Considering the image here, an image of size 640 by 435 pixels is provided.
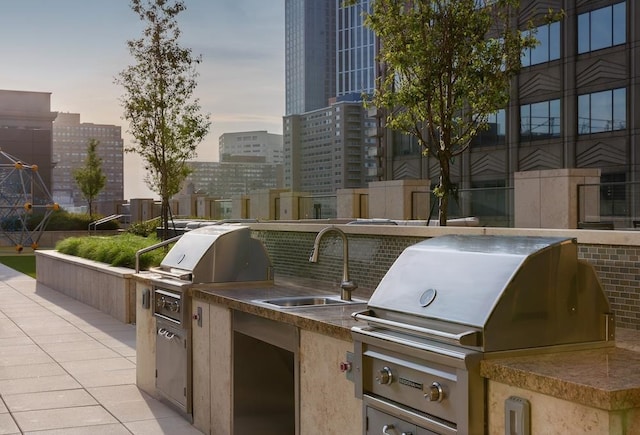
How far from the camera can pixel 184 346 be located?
7004 mm

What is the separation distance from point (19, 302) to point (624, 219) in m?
13.7

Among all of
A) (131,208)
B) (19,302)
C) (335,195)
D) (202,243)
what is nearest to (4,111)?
(131,208)

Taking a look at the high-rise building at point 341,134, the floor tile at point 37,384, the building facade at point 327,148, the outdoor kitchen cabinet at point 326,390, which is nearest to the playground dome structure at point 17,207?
the floor tile at point 37,384

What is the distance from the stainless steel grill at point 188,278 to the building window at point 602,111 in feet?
111

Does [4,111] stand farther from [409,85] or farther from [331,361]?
[331,361]

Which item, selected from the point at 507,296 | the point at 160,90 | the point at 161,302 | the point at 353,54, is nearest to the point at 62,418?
the point at 161,302

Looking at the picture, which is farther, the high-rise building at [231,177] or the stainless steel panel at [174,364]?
the high-rise building at [231,177]

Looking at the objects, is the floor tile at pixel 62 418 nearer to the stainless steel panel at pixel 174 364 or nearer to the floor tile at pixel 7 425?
the floor tile at pixel 7 425

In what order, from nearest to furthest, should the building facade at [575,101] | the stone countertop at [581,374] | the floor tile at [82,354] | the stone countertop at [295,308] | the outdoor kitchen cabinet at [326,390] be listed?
the stone countertop at [581,374], the outdoor kitchen cabinet at [326,390], the stone countertop at [295,308], the floor tile at [82,354], the building facade at [575,101]

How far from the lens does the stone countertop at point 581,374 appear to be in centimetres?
286

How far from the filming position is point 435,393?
139 inches

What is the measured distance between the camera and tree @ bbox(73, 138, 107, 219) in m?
50.7

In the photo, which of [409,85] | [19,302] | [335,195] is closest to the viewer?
[409,85]

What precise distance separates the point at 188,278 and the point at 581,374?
4.42 m
